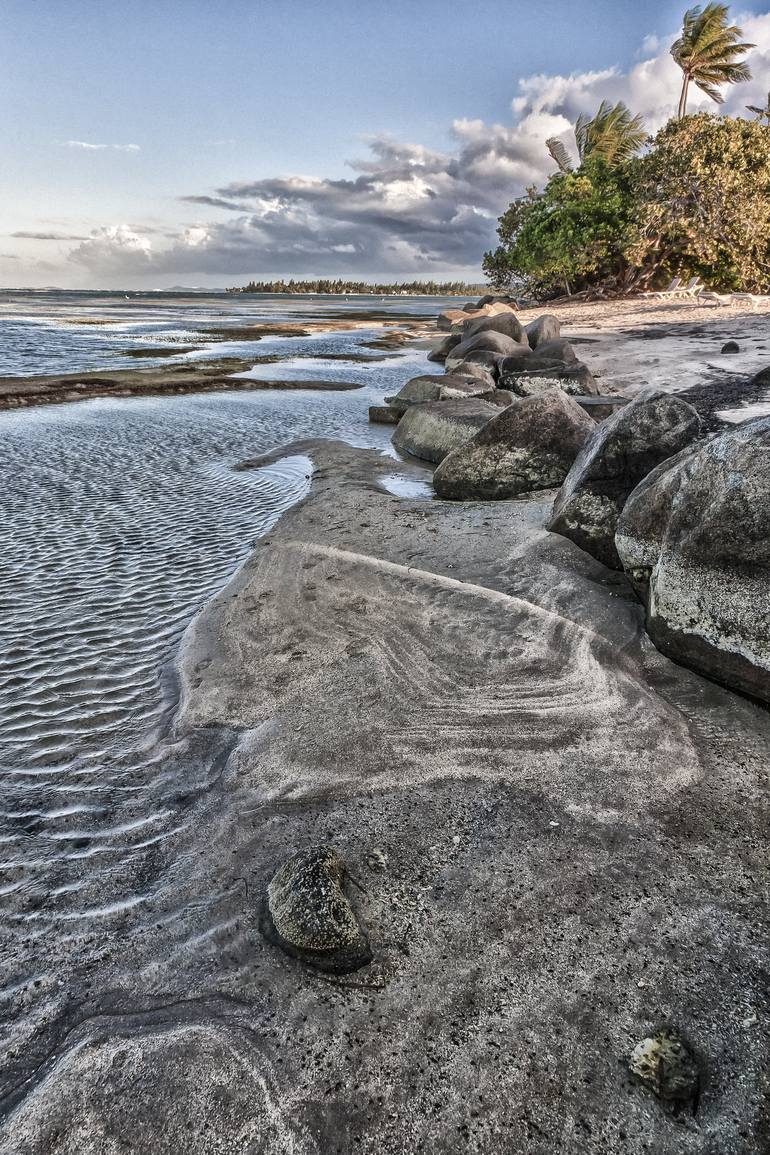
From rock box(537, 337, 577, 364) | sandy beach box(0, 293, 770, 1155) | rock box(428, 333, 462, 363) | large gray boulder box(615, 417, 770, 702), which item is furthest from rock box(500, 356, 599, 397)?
rock box(428, 333, 462, 363)

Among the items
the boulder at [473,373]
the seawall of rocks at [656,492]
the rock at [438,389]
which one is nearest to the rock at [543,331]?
the boulder at [473,373]

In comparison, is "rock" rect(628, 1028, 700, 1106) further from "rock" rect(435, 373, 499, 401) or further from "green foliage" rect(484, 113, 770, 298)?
"green foliage" rect(484, 113, 770, 298)

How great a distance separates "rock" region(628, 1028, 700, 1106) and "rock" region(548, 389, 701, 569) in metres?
3.59

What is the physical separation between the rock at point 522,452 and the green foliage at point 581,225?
31.0 metres

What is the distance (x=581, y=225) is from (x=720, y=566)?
40190mm

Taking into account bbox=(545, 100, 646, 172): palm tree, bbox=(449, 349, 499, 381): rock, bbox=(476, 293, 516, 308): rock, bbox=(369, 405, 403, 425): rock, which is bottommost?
bbox=(369, 405, 403, 425): rock

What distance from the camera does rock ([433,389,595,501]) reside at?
6.97 m

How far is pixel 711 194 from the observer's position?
2817 centimetres

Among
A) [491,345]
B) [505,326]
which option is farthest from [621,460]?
[505,326]

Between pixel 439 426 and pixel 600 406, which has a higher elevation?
pixel 600 406

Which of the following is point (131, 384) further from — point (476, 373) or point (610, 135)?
point (610, 135)

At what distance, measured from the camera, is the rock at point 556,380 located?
40.5 ft

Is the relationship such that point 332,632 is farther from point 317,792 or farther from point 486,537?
point 486,537

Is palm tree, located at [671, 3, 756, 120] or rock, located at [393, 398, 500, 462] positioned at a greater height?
palm tree, located at [671, 3, 756, 120]
